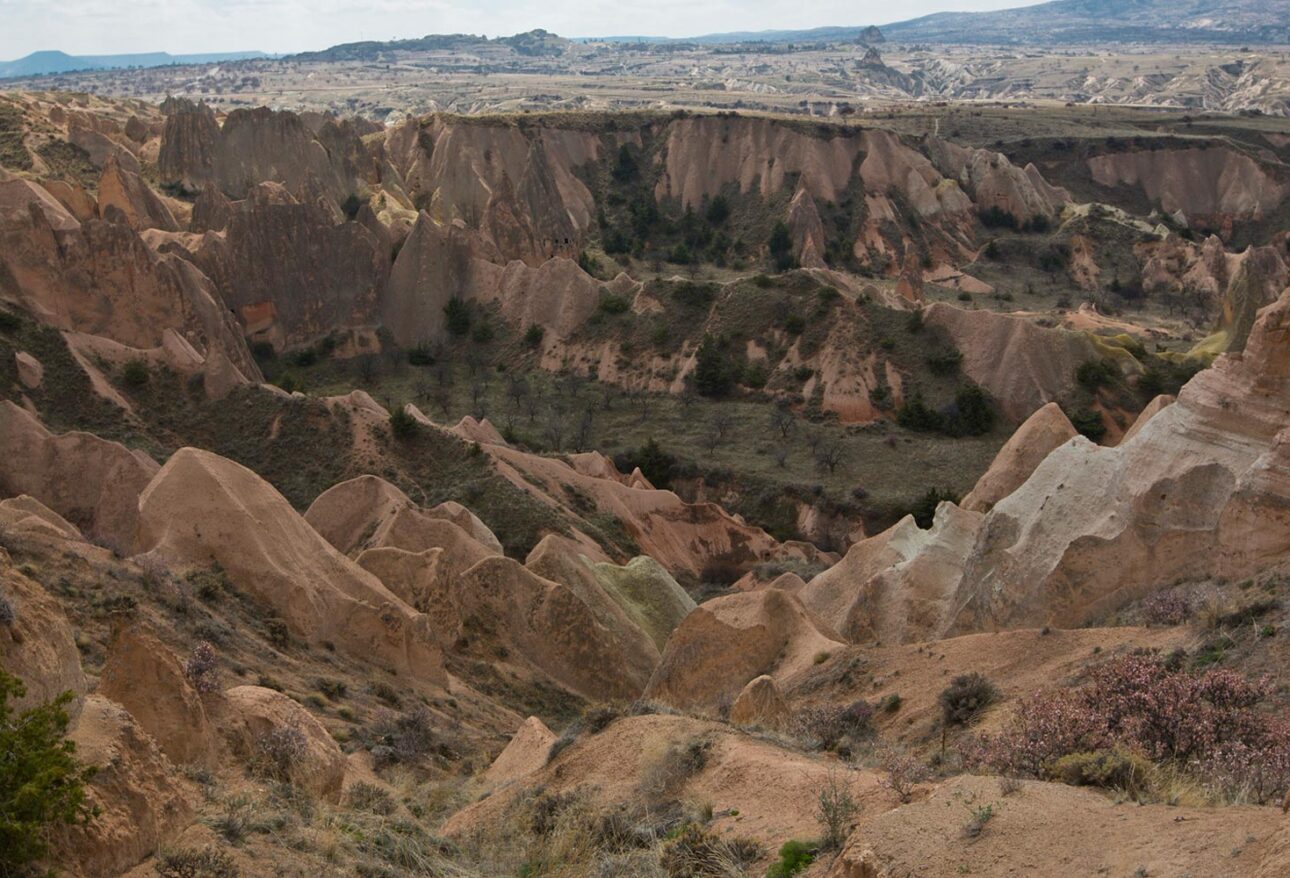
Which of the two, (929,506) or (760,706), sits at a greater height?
(760,706)

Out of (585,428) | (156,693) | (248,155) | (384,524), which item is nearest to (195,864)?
(156,693)

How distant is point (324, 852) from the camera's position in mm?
12305

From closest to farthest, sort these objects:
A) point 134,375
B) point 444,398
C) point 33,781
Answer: point 33,781, point 134,375, point 444,398

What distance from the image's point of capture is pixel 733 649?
24.6 metres

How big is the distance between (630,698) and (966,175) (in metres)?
85.8

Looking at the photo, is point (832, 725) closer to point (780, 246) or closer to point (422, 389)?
point (422, 389)

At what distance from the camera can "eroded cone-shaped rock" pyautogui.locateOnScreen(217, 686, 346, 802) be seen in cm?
1508

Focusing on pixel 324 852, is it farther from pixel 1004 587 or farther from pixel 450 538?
pixel 450 538

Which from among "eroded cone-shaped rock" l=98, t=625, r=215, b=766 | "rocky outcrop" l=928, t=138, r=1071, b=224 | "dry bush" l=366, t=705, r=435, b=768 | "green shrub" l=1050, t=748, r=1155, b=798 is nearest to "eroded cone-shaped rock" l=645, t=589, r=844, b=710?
"dry bush" l=366, t=705, r=435, b=768

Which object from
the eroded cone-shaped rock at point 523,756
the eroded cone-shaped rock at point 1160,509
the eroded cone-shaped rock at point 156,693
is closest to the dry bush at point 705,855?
the eroded cone-shaped rock at point 156,693

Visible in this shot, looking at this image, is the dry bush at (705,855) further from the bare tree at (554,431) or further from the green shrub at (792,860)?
the bare tree at (554,431)

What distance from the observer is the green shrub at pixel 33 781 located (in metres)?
9.56

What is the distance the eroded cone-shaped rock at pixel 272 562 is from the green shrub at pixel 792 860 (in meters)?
14.0

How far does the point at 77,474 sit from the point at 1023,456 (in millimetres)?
23990
